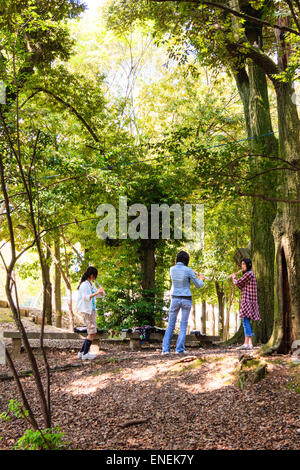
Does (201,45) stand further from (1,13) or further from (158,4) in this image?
(1,13)

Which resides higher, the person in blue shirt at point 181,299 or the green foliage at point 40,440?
the person in blue shirt at point 181,299

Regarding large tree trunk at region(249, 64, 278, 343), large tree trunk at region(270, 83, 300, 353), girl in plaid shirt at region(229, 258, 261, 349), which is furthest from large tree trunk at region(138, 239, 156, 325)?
large tree trunk at region(270, 83, 300, 353)

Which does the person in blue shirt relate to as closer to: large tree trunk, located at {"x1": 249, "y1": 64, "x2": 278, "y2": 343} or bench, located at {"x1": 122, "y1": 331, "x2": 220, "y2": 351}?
bench, located at {"x1": 122, "y1": 331, "x2": 220, "y2": 351}

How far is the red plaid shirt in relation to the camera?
8328 mm

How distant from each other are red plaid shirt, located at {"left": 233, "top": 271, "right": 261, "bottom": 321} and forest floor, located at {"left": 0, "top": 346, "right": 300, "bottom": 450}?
7.90 feet

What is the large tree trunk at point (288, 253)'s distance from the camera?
20.2 feet

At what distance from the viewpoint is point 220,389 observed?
15.8 ft

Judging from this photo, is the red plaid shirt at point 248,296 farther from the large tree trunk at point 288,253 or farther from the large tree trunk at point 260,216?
the large tree trunk at point 288,253

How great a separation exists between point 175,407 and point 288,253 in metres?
3.11

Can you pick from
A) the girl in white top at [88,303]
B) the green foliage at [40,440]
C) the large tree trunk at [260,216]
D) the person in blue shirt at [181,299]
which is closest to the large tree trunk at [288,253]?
the person in blue shirt at [181,299]

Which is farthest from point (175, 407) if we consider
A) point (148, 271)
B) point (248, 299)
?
point (148, 271)

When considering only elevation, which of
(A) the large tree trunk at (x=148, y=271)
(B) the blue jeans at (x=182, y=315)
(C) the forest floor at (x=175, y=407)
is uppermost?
(A) the large tree trunk at (x=148, y=271)

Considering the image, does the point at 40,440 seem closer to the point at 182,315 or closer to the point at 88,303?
the point at 88,303

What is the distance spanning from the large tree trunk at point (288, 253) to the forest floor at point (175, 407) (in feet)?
1.99
